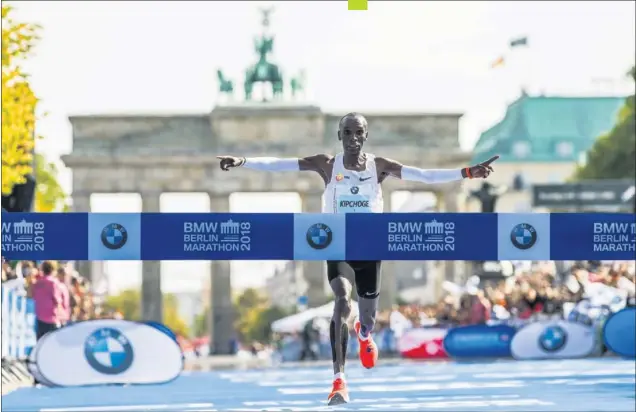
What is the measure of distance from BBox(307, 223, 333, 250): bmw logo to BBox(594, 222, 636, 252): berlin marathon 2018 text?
166cm

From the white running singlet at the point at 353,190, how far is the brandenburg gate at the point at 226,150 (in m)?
58.1

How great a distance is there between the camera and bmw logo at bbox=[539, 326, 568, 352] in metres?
22.3

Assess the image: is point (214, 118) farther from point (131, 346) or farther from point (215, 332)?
point (131, 346)

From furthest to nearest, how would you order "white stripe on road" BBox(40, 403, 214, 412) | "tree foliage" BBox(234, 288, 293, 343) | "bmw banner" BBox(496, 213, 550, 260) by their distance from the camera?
1. "tree foliage" BBox(234, 288, 293, 343)
2. "white stripe on road" BBox(40, 403, 214, 412)
3. "bmw banner" BBox(496, 213, 550, 260)

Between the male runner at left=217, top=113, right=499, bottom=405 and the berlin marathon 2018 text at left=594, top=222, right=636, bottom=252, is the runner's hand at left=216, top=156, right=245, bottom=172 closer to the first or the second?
the male runner at left=217, top=113, right=499, bottom=405

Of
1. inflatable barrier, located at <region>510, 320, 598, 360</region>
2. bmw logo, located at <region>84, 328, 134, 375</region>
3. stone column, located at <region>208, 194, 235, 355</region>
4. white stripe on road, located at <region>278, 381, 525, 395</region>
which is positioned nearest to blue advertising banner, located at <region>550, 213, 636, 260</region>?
white stripe on road, located at <region>278, 381, 525, 395</region>

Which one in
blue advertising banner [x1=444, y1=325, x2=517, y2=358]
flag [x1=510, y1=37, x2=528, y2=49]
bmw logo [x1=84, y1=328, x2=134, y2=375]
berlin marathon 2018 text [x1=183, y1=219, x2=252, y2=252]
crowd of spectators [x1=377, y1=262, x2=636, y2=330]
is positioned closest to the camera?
berlin marathon 2018 text [x1=183, y1=219, x2=252, y2=252]

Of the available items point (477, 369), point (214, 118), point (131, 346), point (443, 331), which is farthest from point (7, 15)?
point (214, 118)

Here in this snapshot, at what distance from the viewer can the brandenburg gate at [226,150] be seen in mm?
68125

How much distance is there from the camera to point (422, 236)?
9.14m

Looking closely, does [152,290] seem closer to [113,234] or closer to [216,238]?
[113,234]

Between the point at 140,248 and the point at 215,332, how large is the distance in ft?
204

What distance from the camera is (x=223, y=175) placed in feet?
236

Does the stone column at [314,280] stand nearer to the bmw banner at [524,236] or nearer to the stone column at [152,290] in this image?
the stone column at [152,290]
